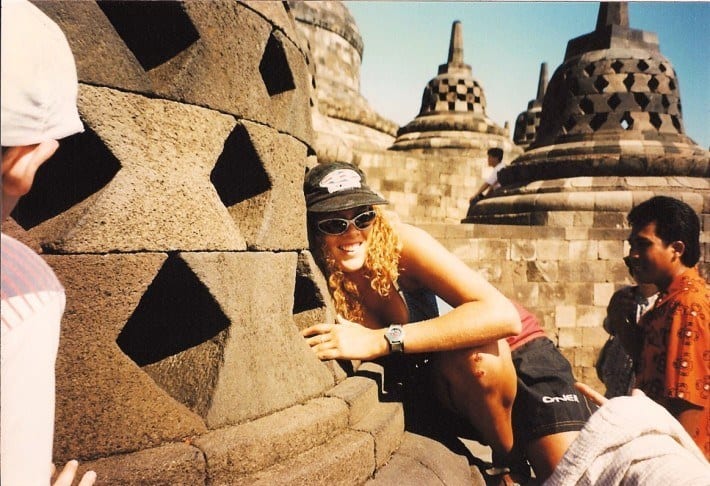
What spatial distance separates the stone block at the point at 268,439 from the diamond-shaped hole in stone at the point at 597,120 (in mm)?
6121

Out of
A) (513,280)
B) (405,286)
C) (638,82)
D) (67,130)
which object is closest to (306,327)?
(405,286)

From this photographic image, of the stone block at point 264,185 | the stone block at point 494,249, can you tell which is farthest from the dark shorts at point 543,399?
the stone block at point 494,249

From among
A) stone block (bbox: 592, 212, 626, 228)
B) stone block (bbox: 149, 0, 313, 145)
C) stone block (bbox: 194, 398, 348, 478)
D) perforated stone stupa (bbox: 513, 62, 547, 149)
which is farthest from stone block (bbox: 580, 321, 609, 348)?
perforated stone stupa (bbox: 513, 62, 547, 149)

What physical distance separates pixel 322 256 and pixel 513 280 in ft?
11.8

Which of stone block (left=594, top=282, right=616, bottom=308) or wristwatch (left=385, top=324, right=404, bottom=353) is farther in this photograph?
stone block (left=594, top=282, right=616, bottom=308)

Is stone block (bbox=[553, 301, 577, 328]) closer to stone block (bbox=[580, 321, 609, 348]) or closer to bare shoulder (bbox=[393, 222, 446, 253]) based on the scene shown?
stone block (bbox=[580, 321, 609, 348])

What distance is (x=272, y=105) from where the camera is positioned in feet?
5.52

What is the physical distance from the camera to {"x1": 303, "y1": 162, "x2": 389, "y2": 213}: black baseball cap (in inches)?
68.2

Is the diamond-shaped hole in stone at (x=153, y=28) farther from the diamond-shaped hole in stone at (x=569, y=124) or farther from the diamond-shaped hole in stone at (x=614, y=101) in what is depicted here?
the diamond-shaped hole in stone at (x=614, y=101)

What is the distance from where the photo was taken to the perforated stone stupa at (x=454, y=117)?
423 inches

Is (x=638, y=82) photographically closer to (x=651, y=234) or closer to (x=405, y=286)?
(x=651, y=234)

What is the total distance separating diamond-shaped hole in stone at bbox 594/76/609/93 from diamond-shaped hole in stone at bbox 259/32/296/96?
591 cm

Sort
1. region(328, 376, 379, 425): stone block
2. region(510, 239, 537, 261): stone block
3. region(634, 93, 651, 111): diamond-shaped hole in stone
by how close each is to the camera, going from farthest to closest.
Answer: region(634, 93, 651, 111): diamond-shaped hole in stone, region(510, 239, 537, 261): stone block, region(328, 376, 379, 425): stone block

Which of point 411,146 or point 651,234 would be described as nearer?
point 651,234
